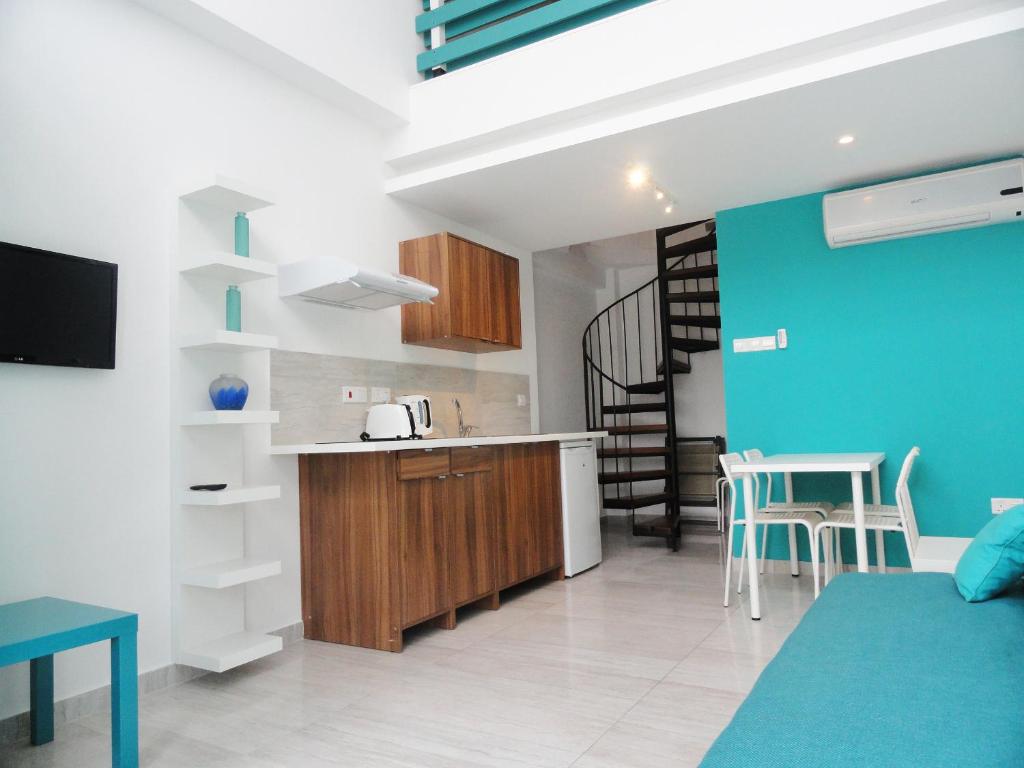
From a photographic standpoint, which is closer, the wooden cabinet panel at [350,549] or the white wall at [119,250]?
the white wall at [119,250]

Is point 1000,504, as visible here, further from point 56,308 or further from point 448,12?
point 56,308

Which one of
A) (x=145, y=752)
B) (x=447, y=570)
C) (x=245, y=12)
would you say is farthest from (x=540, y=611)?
(x=245, y=12)

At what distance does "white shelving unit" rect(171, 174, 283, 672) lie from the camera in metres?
2.75

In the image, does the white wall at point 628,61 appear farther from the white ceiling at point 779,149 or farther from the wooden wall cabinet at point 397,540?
the wooden wall cabinet at point 397,540

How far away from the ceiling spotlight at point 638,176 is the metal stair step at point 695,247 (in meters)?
1.67

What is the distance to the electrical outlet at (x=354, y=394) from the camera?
3.80m

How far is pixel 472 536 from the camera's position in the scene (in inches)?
145

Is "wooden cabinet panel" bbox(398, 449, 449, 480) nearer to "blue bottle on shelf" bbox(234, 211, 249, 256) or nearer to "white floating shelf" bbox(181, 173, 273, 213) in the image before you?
"blue bottle on shelf" bbox(234, 211, 249, 256)

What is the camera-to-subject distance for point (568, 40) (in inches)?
141

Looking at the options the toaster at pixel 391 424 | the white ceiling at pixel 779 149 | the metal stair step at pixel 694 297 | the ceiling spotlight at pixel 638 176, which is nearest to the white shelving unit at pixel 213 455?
the toaster at pixel 391 424

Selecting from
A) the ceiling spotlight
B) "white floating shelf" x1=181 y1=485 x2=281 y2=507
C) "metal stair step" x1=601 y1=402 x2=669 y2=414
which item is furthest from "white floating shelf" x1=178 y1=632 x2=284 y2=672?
"metal stair step" x1=601 y1=402 x2=669 y2=414

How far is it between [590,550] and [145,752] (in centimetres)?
318

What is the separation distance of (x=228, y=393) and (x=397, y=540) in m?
1.01

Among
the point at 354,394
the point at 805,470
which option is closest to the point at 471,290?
the point at 354,394
